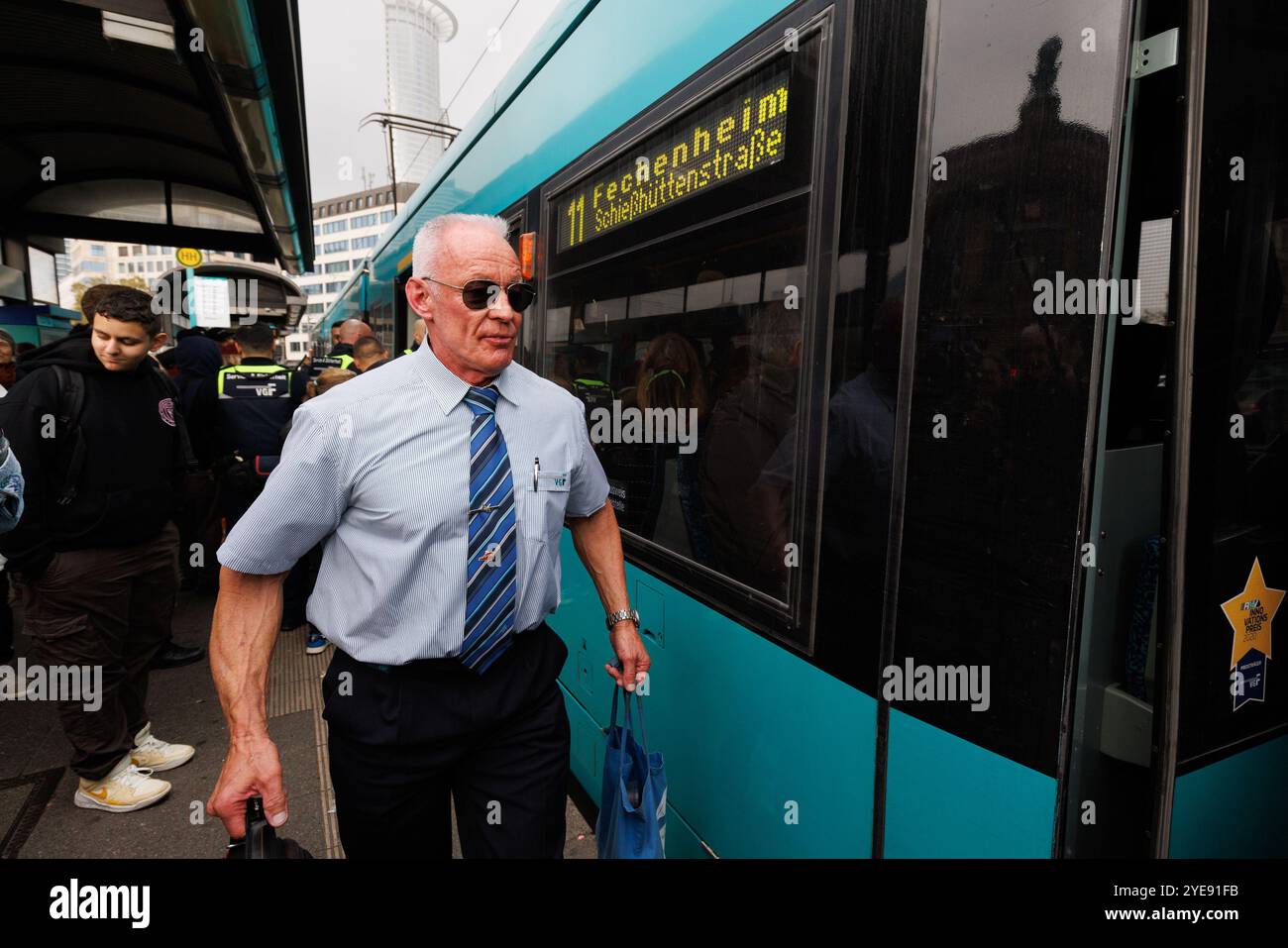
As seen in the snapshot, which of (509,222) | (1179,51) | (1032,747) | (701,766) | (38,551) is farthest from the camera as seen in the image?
(509,222)

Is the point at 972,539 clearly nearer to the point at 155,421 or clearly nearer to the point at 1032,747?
the point at 1032,747

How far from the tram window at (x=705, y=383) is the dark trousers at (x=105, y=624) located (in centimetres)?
222

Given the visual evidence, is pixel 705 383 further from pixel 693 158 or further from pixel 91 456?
pixel 91 456

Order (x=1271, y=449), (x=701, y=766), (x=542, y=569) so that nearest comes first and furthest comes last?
(x=1271, y=449) < (x=542, y=569) < (x=701, y=766)

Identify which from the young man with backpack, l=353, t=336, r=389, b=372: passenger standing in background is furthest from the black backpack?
l=353, t=336, r=389, b=372: passenger standing in background

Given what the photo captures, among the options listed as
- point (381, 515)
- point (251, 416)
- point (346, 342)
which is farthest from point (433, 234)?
point (346, 342)

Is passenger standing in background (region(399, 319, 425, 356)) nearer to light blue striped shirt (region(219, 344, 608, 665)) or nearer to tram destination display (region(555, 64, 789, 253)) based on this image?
light blue striped shirt (region(219, 344, 608, 665))

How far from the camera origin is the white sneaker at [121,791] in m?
3.31

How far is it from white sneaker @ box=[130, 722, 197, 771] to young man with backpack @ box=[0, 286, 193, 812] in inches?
4.3

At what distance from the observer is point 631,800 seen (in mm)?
1984

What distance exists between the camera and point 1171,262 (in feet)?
3.81

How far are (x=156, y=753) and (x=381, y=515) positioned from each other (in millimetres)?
2966

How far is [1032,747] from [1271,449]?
2.36 ft
